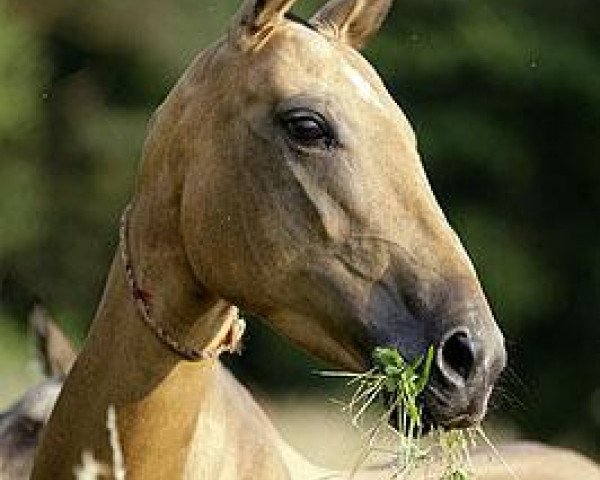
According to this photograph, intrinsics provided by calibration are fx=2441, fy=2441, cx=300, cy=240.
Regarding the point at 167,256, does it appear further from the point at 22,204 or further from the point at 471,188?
the point at 22,204

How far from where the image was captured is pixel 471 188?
43.7ft

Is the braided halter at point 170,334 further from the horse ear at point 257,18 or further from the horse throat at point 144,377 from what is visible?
the horse ear at point 257,18

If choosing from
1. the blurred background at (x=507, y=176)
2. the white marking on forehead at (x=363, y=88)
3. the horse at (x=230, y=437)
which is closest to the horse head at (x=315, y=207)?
the white marking on forehead at (x=363, y=88)

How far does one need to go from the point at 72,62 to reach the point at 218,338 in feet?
35.8

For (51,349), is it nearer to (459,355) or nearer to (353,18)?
(353,18)

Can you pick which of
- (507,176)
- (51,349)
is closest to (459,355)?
(51,349)

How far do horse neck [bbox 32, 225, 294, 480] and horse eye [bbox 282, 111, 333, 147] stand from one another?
38 cm

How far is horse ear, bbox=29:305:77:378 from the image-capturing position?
707cm

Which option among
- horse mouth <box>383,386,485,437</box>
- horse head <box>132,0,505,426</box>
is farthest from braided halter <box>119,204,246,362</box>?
horse mouth <box>383,386,485,437</box>

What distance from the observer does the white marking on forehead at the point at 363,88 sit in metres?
4.85

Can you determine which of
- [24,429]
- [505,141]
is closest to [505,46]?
[505,141]

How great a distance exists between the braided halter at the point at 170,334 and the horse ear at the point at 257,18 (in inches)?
17.6

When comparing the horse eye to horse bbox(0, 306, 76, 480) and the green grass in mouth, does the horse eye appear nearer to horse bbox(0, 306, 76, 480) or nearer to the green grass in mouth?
the green grass in mouth

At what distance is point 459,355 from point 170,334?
0.74 m
